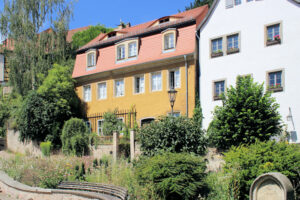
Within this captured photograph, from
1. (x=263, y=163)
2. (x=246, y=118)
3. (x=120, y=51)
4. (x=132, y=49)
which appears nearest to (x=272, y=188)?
(x=263, y=163)

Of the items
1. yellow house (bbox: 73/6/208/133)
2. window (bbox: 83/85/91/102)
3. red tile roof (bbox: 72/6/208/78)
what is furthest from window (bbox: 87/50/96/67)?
window (bbox: 83/85/91/102)

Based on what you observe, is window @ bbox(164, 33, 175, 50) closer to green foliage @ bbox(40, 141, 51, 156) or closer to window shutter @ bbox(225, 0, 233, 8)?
window shutter @ bbox(225, 0, 233, 8)

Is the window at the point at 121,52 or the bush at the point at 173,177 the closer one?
the bush at the point at 173,177

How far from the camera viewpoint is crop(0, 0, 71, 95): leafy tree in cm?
2973

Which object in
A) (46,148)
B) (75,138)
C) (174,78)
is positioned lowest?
(46,148)

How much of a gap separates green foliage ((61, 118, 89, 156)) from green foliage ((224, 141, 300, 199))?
11.9 meters

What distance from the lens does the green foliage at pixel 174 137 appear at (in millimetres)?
14773

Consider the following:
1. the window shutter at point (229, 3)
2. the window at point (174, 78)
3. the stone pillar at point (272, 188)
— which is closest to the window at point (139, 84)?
the window at point (174, 78)

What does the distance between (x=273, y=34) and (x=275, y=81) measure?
2382 millimetres

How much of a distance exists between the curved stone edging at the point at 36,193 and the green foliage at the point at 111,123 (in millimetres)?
9660

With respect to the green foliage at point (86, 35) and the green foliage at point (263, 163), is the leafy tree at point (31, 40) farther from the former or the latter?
the green foliage at point (263, 163)

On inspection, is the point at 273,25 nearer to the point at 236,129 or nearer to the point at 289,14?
the point at 289,14

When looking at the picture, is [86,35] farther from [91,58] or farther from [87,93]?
[87,93]

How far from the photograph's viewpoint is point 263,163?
11016 millimetres
